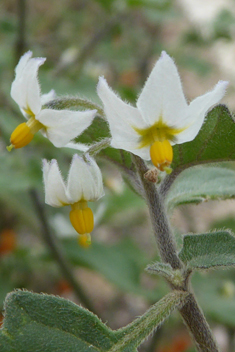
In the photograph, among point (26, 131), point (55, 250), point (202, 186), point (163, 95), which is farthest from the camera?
point (55, 250)

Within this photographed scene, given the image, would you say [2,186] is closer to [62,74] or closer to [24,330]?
[24,330]

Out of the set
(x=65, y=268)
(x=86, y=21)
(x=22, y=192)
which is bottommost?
(x=65, y=268)

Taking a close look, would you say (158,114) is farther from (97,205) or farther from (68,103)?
(97,205)

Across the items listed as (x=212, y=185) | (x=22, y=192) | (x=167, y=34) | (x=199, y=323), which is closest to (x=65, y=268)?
(x=22, y=192)

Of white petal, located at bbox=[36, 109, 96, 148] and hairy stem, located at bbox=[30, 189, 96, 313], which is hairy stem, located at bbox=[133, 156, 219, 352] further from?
hairy stem, located at bbox=[30, 189, 96, 313]

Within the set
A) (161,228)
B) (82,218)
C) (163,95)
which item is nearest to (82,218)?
(82,218)

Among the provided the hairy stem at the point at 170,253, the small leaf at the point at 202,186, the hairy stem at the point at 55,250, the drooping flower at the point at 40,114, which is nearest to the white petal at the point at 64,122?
the drooping flower at the point at 40,114
